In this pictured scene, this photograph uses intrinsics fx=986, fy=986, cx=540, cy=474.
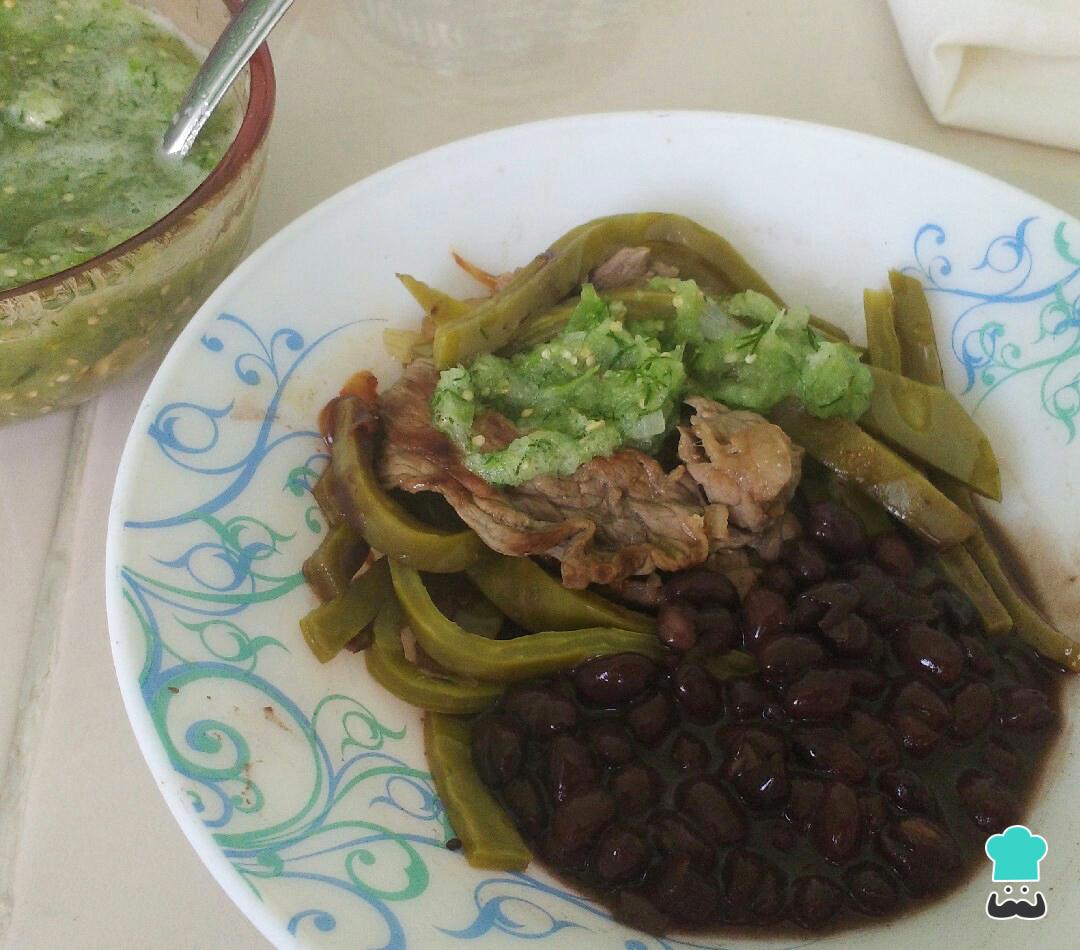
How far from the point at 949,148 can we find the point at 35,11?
1851mm

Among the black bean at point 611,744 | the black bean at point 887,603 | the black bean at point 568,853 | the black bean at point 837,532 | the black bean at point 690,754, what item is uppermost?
the black bean at point 837,532

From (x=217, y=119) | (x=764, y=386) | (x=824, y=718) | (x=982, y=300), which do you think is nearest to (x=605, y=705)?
(x=824, y=718)

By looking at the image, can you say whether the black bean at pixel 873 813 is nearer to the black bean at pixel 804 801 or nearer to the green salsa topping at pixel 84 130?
the black bean at pixel 804 801

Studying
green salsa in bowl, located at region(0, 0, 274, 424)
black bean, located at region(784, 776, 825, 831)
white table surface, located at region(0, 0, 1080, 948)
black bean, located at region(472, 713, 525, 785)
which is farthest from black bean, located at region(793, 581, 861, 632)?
green salsa in bowl, located at region(0, 0, 274, 424)

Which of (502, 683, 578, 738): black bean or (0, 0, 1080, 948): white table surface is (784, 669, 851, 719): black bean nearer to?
(502, 683, 578, 738): black bean

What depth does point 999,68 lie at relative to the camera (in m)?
2.13

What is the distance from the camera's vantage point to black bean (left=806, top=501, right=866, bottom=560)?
4.90ft

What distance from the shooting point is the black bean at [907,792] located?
1.30 m

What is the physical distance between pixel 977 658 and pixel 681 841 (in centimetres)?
53

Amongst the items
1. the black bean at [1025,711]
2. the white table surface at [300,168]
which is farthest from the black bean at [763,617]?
the white table surface at [300,168]

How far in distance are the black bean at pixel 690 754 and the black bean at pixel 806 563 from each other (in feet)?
1.00

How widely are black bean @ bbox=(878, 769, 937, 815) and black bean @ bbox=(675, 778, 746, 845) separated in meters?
Result: 0.21

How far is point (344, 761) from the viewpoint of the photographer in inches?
49.4

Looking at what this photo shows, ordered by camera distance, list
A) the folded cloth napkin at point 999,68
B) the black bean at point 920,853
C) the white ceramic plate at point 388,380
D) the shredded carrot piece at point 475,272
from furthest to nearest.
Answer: the folded cloth napkin at point 999,68 → the shredded carrot piece at point 475,272 → the black bean at point 920,853 → the white ceramic plate at point 388,380
